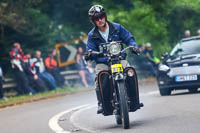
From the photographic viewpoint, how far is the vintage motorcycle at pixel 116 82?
9.38 metres

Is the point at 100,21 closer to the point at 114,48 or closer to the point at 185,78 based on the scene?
the point at 114,48

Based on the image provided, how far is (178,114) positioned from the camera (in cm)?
1058

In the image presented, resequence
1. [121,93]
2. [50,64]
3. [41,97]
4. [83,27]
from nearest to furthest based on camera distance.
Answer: [121,93], [41,97], [50,64], [83,27]

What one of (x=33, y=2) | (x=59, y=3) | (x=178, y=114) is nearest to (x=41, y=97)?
(x=33, y=2)

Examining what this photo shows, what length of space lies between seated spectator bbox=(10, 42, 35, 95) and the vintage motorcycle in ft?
38.7

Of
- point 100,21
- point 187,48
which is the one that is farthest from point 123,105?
point 187,48

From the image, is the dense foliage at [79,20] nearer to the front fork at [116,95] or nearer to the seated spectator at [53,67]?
the seated spectator at [53,67]

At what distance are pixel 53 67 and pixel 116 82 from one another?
604 inches

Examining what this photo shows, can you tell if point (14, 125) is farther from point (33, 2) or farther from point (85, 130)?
point (33, 2)

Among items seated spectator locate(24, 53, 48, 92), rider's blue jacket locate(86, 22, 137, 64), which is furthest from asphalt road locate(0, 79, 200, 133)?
seated spectator locate(24, 53, 48, 92)

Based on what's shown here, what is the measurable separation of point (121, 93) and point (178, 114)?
5.95 feet

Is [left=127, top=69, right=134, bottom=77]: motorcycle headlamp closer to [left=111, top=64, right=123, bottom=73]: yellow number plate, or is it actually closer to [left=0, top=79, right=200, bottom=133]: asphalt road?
[left=111, top=64, right=123, bottom=73]: yellow number plate

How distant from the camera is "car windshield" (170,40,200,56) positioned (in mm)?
16386

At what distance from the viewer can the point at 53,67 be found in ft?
81.0
